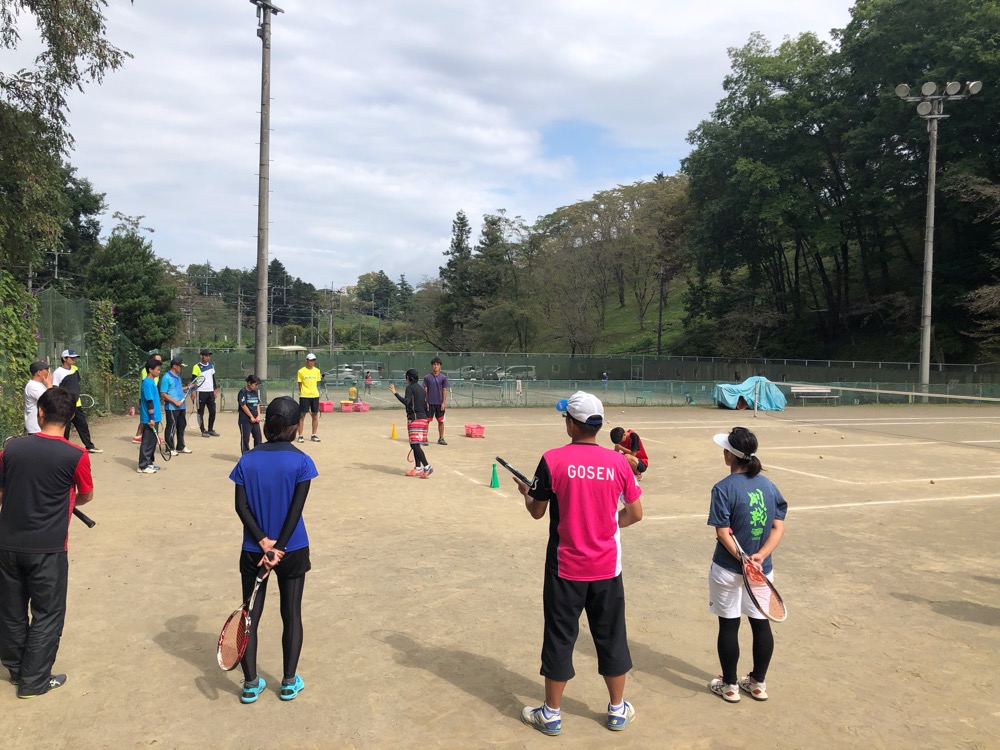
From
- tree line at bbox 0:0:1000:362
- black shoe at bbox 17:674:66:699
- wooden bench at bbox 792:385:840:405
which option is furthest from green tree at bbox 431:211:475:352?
black shoe at bbox 17:674:66:699

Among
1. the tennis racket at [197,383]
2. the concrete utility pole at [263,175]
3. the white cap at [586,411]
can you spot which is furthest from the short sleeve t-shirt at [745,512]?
the concrete utility pole at [263,175]

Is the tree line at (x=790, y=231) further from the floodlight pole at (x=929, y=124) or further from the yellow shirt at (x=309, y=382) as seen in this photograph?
the yellow shirt at (x=309, y=382)

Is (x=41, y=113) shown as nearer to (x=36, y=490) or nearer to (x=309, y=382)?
(x=309, y=382)

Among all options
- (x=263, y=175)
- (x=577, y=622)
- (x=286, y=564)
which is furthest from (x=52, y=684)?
(x=263, y=175)

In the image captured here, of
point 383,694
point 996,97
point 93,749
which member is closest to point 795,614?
point 383,694

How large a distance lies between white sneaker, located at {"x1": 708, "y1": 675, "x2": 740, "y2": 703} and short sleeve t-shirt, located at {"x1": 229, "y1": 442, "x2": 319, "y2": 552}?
270 cm

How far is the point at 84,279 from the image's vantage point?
5388 cm

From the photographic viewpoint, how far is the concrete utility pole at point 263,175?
64.2ft

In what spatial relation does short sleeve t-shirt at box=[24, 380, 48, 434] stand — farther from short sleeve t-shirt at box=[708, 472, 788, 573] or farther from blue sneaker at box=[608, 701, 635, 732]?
short sleeve t-shirt at box=[708, 472, 788, 573]

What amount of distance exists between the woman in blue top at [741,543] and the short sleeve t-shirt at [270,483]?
8.18 ft

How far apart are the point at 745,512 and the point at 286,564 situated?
2759 millimetres

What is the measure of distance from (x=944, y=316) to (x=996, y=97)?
42.1 feet

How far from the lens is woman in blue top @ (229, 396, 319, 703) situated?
13.4 feet

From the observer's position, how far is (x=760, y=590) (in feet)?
14.0
